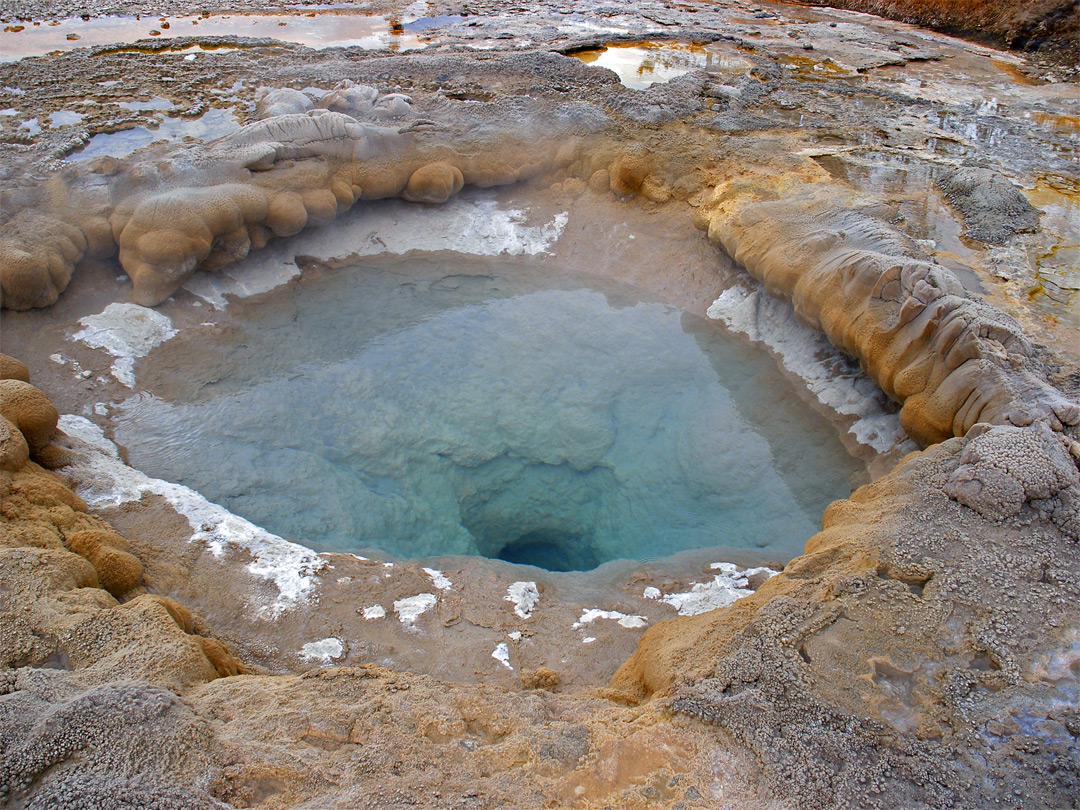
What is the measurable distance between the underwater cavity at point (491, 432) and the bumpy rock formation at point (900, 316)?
57cm

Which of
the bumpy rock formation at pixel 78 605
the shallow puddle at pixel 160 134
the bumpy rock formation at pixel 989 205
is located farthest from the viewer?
the shallow puddle at pixel 160 134

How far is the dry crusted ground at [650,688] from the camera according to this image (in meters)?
1.74

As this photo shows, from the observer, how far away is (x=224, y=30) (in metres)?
9.27

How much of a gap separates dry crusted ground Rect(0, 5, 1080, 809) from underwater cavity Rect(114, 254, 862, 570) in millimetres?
707

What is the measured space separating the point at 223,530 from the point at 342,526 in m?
0.61

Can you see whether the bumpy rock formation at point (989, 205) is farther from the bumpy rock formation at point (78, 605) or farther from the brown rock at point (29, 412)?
the brown rock at point (29, 412)

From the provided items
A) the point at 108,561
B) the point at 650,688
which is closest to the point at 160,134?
the point at 108,561

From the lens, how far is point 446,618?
10.1 ft

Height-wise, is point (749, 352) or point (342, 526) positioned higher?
point (749, 352)

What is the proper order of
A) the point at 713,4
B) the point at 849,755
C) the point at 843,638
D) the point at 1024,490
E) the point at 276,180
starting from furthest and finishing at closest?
the point at 713,4 → the point at 276,180 → the point at 1024,490 → the point at 843,638 → the point at 849,755

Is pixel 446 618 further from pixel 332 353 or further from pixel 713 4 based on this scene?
pixel 713 4

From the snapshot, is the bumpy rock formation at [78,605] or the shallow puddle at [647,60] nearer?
the bumpy rock formation at [78,605]

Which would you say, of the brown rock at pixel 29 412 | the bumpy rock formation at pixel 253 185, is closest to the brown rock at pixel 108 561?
the brown rock at pixel 29 412

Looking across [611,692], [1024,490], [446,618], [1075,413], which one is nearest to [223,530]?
[446,618]
